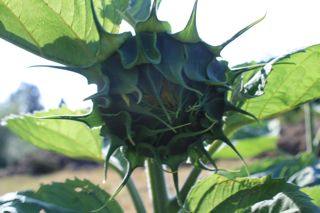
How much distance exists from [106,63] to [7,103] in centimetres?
1831

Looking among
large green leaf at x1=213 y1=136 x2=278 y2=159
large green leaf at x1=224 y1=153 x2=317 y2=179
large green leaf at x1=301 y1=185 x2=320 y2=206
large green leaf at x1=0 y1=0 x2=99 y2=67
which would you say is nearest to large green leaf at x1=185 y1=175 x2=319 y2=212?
large green leaf at x1=301 y1=185 x2=320 y2=206

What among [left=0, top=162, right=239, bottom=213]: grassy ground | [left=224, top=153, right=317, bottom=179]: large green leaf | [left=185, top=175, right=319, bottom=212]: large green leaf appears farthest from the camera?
[left=0, top=162, right=239, bottom=213]: grassy ground

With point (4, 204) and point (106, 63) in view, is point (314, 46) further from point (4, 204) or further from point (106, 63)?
point (4, 204)

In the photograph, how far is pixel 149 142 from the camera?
82 cm

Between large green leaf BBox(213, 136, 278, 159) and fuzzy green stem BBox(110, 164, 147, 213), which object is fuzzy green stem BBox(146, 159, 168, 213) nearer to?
fuzzy green stem BBox(110, 164, 147, 213)

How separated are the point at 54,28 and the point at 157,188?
0.30 meters

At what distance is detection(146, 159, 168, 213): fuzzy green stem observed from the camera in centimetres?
105

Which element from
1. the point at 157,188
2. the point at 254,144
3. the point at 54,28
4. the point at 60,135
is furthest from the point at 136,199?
the point at 254,144

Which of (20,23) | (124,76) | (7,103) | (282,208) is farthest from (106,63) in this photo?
(7,103)

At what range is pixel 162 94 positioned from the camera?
80 centimetres

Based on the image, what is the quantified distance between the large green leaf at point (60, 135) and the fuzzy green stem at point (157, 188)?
0.67 ft

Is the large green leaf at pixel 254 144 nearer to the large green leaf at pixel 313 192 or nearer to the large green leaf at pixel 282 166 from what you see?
the large green leaf at pixel 282 166

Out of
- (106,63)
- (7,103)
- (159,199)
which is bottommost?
(7,103)

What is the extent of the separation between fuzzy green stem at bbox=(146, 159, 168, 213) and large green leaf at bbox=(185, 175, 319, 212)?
85mm
